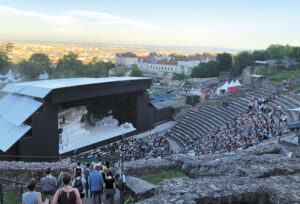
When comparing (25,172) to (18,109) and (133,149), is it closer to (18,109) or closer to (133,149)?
(18,109)

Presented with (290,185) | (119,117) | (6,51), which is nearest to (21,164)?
(290,185)

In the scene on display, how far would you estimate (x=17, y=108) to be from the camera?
15539mm

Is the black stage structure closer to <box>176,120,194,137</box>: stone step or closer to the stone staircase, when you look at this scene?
the stone staircase

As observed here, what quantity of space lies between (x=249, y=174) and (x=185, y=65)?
105m

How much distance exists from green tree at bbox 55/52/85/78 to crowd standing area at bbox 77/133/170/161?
36.9 metres

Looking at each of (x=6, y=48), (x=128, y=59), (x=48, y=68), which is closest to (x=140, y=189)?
(x=48, y=68)

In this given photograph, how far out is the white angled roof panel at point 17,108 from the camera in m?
14.7

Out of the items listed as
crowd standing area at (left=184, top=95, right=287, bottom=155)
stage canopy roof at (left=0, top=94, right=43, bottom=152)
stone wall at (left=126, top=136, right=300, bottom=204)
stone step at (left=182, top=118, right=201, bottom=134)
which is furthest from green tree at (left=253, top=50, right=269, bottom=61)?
stone wall at (left=126, top=136, right=300, bottom=204)

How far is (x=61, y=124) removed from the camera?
17.8 meters

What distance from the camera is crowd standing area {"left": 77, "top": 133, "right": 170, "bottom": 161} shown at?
1651cm

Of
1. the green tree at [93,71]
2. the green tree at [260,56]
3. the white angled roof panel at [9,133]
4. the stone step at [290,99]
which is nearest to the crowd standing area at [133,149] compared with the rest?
the white angled roof panel at [9,133]

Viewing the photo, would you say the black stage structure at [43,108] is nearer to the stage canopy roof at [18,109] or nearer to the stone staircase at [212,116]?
the stage canopy roof at [18,109]

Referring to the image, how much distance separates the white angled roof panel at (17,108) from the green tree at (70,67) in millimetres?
35675

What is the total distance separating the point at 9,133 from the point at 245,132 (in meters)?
14.6
